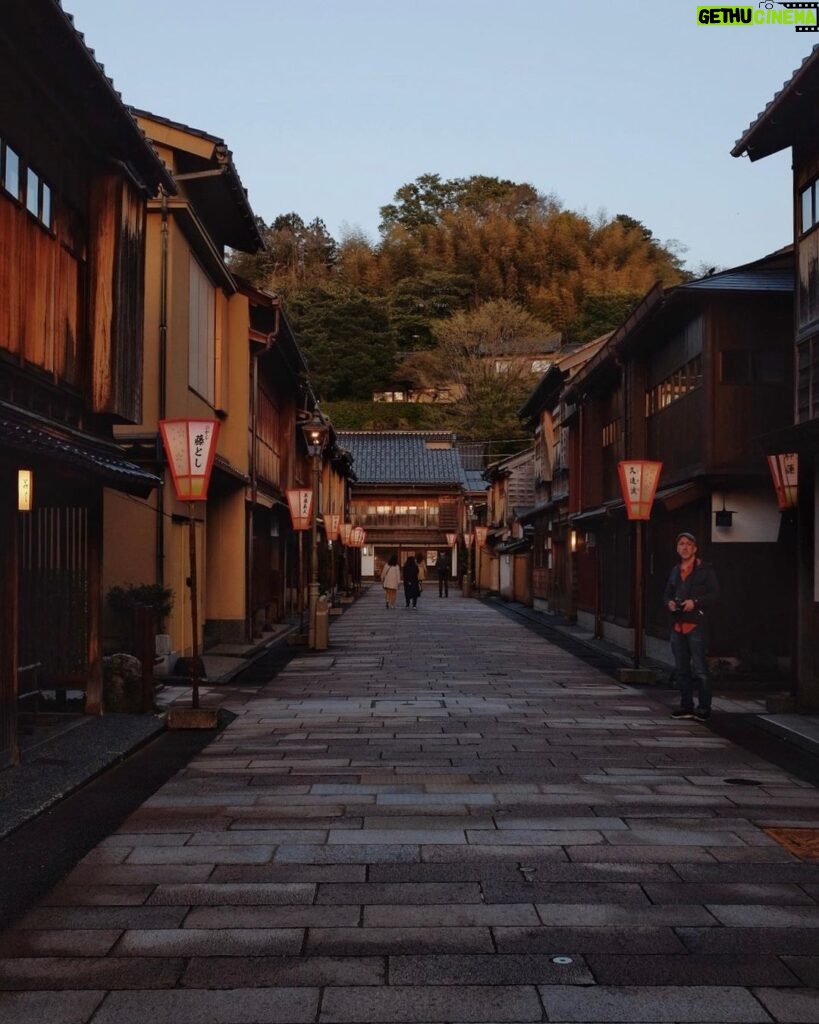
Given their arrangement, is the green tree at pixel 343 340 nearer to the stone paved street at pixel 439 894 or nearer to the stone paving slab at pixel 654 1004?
the stone paved street at pixel 439 894

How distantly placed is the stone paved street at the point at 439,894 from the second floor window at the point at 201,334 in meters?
9.59

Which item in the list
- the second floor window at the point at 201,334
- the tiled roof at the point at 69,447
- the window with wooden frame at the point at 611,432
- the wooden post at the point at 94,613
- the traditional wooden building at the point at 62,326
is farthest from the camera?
the window with wooden frame at the point at 611,432

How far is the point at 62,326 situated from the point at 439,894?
767 centimetres

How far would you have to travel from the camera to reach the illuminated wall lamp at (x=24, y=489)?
8969mm

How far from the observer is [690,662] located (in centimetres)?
1289

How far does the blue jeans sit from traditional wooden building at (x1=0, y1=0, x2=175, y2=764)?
6202 millimetres

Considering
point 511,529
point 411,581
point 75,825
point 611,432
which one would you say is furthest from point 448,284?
point 75,825

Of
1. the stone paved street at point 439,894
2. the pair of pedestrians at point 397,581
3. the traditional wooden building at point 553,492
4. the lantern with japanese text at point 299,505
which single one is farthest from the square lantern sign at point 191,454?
the pair of pedestrians at point 397,581

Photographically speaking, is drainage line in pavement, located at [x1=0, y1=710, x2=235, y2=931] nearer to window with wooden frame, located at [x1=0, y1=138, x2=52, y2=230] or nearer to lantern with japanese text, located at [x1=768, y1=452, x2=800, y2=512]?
window with wooden frame, located at [x1=0, y1=138, x2=52, y2=230]

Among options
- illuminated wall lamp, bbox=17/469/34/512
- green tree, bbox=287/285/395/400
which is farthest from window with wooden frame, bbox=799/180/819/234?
green tree, bbox=287/285/395/400

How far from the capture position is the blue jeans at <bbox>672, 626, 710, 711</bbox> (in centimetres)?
1233

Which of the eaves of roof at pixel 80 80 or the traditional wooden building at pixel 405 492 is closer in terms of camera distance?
the eaves of roof at pixel 80 80

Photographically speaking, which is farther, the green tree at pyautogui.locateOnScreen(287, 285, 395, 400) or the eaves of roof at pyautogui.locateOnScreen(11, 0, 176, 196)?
the green tree at pyautogui.locateOnScreen(287, 285, 395, 400)

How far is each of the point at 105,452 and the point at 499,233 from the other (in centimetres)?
8002
